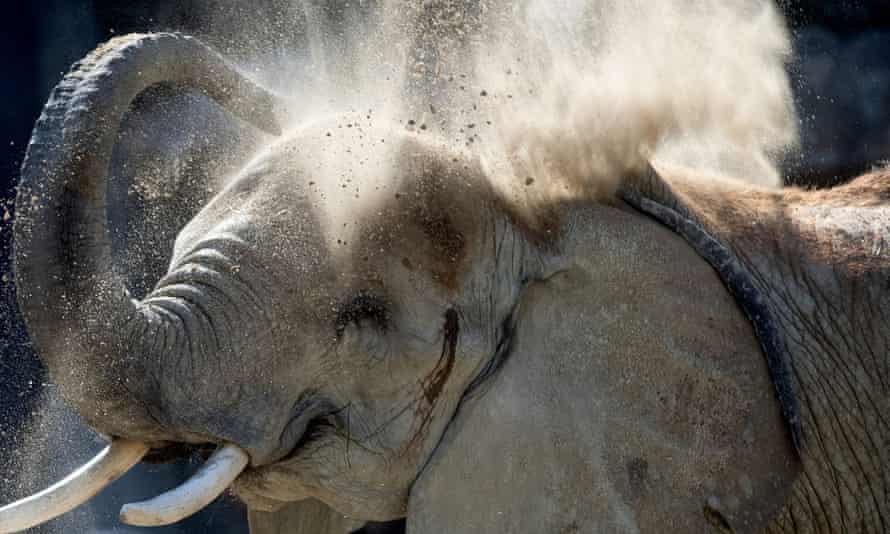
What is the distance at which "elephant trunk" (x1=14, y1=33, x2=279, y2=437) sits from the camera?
10.4 ft

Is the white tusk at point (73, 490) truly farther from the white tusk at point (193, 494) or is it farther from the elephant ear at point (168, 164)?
the elephant ear at point (168, 164)

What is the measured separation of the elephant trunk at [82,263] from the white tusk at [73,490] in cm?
7

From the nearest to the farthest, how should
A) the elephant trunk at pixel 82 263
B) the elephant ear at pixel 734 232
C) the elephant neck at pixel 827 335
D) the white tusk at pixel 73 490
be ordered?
the elephant trunk at pixel 82 263 < the white tusk at pixel 73 490 < the elephant ear at pixel 734 232 < the elephant neck at pixel 827 335

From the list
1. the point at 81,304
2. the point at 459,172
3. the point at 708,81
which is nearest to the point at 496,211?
the point at 459,172

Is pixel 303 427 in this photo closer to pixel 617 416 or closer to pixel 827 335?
pixel 617 416

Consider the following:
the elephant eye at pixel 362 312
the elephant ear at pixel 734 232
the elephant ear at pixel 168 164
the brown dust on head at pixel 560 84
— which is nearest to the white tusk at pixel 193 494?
the elephant eye at pixel 362 312

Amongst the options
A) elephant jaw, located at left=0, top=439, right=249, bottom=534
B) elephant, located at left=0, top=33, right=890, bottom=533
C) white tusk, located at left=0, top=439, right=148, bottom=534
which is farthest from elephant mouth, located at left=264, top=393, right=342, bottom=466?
white tusk, located at left=0, top=439, right=148, bottom=534

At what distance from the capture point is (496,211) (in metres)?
3.67

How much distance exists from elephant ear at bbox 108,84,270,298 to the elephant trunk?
58cm

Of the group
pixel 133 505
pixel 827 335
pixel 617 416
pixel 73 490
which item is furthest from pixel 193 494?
pixel 827 335

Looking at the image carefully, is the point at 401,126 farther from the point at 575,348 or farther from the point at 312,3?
the point at 312,3

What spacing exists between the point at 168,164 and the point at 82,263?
1021 millimetres

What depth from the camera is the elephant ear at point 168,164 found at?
3.99 meters

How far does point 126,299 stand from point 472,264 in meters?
0.96
